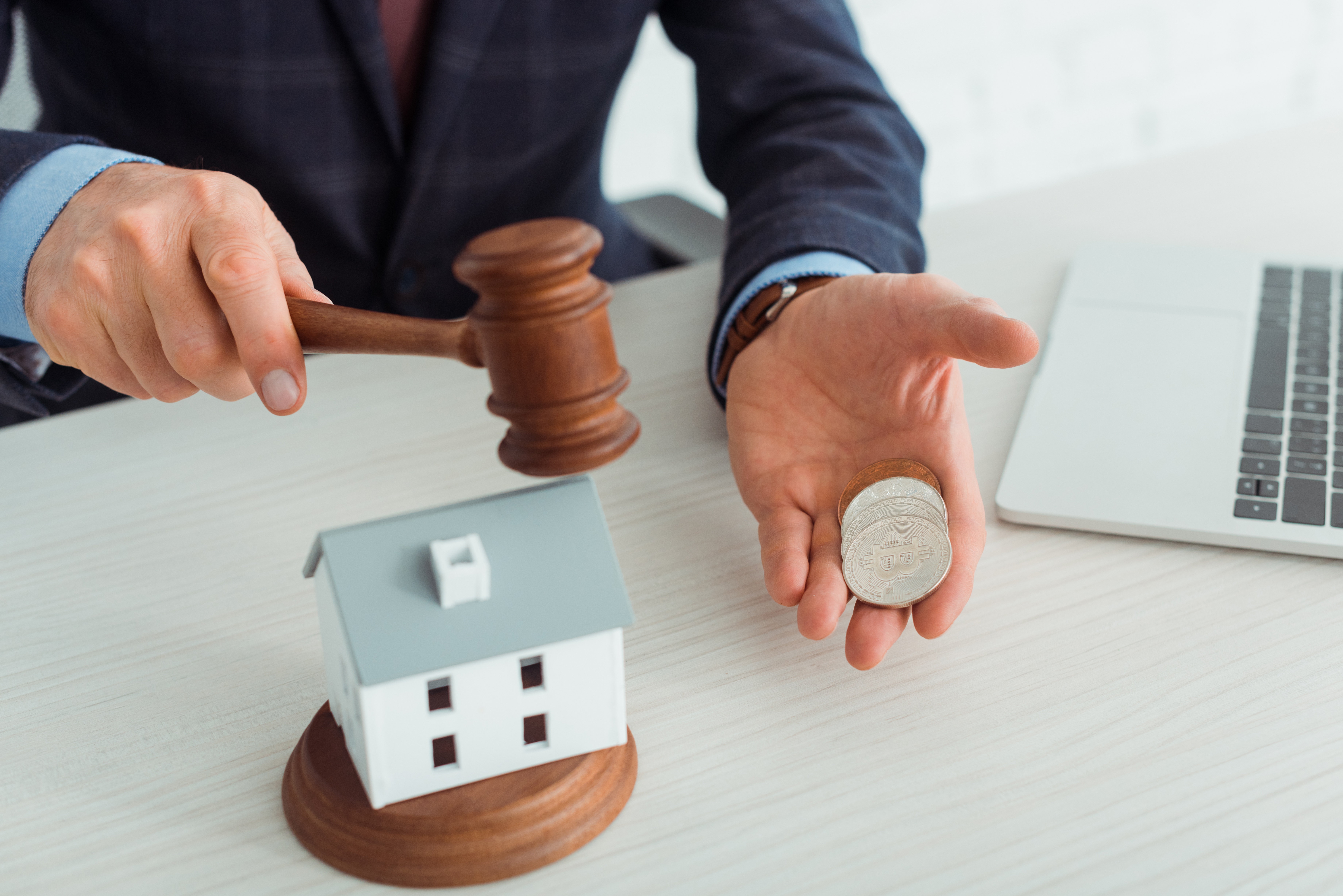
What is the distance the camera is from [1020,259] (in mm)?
1282

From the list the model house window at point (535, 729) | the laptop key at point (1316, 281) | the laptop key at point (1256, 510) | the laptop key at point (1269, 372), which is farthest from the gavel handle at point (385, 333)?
the laptop key at point (1316, 281)

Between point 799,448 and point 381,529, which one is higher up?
point 381,529

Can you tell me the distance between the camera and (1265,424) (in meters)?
0.91

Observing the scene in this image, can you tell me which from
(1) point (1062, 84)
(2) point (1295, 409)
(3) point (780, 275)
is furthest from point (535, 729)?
(1) point (1062, 84)

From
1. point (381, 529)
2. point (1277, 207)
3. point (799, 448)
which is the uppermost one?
point (381, 529)

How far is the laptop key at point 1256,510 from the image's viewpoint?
815mm

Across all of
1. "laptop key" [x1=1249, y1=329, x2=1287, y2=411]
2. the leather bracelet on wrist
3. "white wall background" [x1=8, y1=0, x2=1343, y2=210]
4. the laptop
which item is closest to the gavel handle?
the leather bracelet on wrist

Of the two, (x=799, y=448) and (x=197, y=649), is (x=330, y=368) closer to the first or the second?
(x=197, y=649)

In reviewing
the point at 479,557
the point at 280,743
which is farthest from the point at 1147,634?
the point at 280,743

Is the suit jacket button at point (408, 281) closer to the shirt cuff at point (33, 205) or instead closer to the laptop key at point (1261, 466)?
the shirt cuff at point (33, 205)

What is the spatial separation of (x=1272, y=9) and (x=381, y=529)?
4022mm

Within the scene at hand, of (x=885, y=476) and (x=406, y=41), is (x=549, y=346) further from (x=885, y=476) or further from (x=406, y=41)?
(x=406, y=41)

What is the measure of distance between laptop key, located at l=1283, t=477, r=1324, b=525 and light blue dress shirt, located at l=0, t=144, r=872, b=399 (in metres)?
0.89

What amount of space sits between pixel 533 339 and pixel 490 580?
14cm
